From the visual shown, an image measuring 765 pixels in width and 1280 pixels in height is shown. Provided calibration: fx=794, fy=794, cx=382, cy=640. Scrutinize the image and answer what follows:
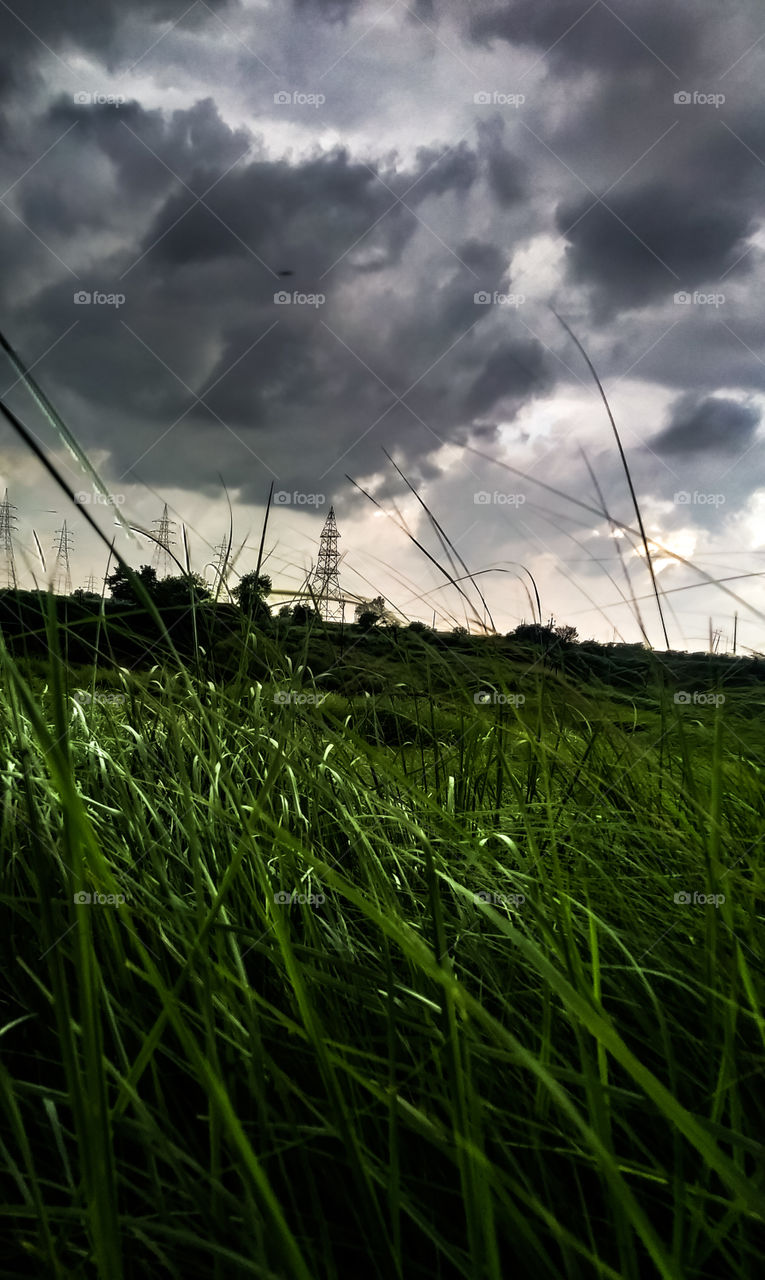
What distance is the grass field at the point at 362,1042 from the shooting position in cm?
98

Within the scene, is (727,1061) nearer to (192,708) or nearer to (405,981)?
(405,981)

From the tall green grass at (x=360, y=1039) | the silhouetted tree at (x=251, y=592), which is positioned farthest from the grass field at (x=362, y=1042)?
the silhouetted tree at (x=251, y=592)

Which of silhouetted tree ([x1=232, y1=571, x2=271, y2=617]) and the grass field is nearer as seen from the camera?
the grass field

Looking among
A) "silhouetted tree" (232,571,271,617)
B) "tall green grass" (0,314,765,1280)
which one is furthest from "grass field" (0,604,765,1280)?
"silhouetted tree" (232,571,271,617)

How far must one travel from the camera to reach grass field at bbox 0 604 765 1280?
975 millimetres

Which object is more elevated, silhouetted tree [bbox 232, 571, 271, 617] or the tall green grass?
silhouetted tree [bbox 232, 571, 271, 617]

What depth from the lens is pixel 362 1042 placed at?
57.5 inches

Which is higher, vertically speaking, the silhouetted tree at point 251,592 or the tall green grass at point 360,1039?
the silhouetted tree at point 251,592

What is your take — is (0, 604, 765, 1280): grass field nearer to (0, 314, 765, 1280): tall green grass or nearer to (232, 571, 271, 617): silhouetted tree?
(0, 314, 765, 1280): tall green grass

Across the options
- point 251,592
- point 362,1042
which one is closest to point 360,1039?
point 362,1042

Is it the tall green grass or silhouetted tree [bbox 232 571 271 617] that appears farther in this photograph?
silhouetted tree [bbox 232 571 271 617]

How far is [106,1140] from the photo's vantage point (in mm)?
901

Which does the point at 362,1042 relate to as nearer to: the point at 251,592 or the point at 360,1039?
the point at 360,1039

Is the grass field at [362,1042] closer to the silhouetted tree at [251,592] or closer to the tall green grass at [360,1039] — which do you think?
the tall green grass at [360,1039]
